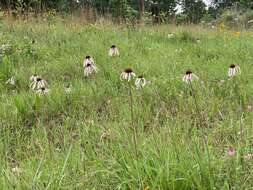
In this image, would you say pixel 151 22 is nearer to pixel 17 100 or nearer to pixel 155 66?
pixel 155 66

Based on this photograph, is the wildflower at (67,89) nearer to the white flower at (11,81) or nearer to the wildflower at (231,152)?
the white flower at (11,81)

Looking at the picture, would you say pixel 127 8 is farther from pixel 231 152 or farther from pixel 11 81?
pixel 231 152

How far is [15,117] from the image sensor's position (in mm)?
2723

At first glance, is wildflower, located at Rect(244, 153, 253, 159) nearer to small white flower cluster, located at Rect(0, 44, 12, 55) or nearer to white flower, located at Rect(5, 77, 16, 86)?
white flower, located at Rect(5, 77, 16, 86)

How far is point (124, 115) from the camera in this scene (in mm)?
2574

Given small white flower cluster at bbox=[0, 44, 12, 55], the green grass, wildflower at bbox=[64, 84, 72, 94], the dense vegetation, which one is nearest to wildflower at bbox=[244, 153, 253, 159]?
the green grass

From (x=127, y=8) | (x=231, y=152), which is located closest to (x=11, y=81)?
(x=231, y=152)

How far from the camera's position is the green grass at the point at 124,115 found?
1648mm

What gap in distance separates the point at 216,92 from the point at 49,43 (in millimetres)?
2593

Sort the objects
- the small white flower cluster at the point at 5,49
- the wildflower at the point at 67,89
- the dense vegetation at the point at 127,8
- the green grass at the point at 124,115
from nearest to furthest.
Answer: the green grass at the point at 124,115 < the wildflower at the point at 67,89 < the small white flower cluster at the point at 5,49 < the dense vegetation at the point at 127,8

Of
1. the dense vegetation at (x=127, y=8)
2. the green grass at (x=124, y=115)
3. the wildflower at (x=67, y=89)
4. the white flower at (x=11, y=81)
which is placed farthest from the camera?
the dense vegetation at (x=127, y=8)

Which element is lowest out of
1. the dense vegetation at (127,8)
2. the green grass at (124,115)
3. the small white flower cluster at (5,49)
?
the green grass at (124,115)

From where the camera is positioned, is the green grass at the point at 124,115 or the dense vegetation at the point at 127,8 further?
the dense vegetation at the point at 127,8

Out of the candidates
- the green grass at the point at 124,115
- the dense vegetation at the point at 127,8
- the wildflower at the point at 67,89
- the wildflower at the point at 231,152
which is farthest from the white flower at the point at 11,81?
the dense vegetation at the point at 127,8
